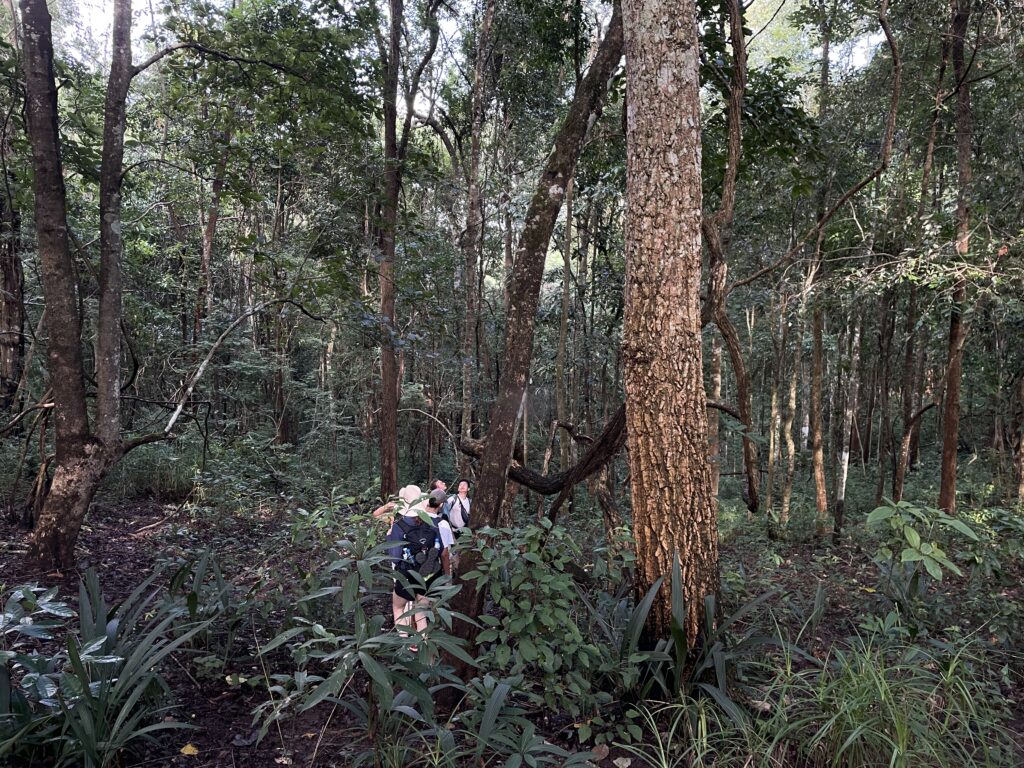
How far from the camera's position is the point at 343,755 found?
2604 mm

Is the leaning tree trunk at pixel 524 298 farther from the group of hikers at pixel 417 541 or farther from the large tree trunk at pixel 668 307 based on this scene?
the large tree trunk at pixel 668 307

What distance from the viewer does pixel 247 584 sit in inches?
214

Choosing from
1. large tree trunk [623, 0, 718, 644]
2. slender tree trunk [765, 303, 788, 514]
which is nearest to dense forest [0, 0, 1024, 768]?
large tree trunk [623, 0, 718, 644]

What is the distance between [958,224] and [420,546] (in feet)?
23.4

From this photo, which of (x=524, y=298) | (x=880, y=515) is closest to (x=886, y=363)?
(x=880, y=515)

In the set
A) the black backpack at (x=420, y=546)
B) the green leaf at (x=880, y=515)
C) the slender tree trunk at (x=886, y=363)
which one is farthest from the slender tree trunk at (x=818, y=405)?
the black backpack at (x=420, y=546)

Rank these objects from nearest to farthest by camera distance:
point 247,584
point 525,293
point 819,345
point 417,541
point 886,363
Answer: point 525,293, point 417,541, point 247,584, point 819,345, point 886,363

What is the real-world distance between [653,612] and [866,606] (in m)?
3.06

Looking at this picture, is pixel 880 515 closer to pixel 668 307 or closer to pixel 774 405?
pixel 668 307

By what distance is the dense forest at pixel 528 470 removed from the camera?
2531 mm

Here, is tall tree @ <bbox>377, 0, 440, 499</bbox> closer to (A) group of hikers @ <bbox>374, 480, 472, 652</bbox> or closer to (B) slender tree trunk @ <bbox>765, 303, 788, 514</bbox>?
(A) group of hikers @ <bbox>374, 480, 472, 652</bbox>

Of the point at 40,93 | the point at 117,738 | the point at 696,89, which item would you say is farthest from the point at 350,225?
the point at 117,738

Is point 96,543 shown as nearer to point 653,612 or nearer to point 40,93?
point 40,93

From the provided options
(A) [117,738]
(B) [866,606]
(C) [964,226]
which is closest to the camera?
(A) [117,738]
